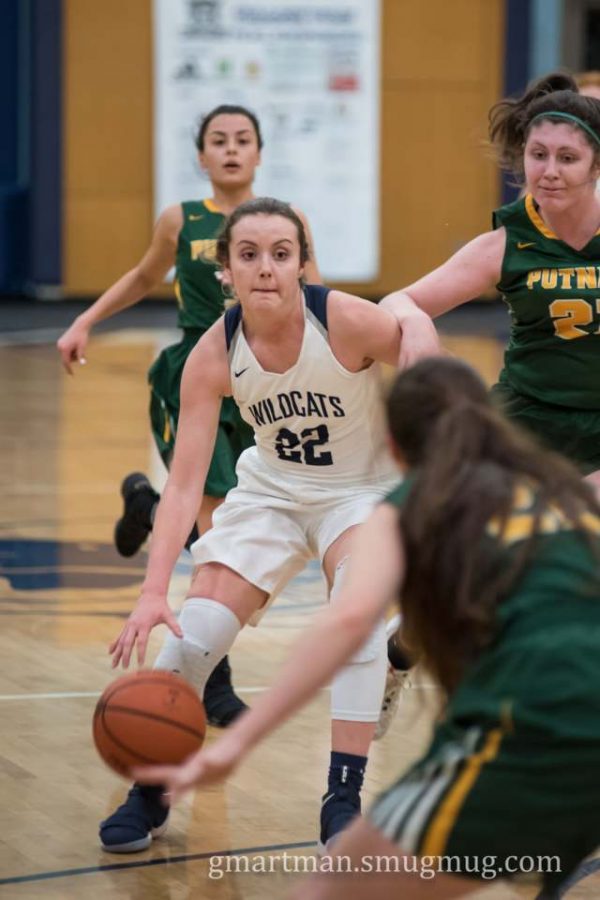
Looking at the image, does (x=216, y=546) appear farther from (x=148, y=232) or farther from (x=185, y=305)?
(x=148, y=232)

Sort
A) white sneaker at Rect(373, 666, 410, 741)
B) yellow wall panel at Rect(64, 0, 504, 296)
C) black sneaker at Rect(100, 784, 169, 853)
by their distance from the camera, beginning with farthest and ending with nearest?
1. yellow wall panel at Rect(64, 0, 504, 296)
2. white sneaker at Rect(373, 666, 410, 741)
3. black sneaker at Rect(100, 784, 169, 853)

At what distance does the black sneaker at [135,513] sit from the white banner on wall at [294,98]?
11.2 meters

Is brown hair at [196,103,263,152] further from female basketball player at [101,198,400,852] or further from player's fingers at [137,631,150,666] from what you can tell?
player's fingers at [137,631,150,666]

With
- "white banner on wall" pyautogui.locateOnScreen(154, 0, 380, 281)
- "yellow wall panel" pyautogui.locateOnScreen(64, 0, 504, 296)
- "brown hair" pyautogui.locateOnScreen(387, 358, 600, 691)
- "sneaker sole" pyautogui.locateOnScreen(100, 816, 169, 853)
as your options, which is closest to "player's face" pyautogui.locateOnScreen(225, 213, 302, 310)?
"sneaker sole" pyautogui.locateOnScreen(100, 816, 169, 853)

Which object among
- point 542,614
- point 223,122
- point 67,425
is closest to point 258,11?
point 67,425

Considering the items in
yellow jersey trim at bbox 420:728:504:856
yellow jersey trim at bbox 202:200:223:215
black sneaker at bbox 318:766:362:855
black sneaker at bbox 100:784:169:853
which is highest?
yellow jersey trim at bbox 202:200:223:215

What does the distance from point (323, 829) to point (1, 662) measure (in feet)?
6.73

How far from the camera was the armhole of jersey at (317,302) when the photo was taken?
4324 millimetres

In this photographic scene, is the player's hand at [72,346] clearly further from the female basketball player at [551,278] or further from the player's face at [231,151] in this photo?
the female basketball player at [551,278]

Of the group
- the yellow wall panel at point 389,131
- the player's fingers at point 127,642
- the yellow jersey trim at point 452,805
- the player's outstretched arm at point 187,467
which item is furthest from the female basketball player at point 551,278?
the yellow wall panel at point 389,131

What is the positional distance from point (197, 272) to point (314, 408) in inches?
74.8

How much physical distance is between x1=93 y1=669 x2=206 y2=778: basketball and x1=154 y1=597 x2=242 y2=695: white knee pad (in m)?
0.50

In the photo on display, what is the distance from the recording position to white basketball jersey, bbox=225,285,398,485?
430 centimetres

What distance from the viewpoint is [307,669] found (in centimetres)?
255
